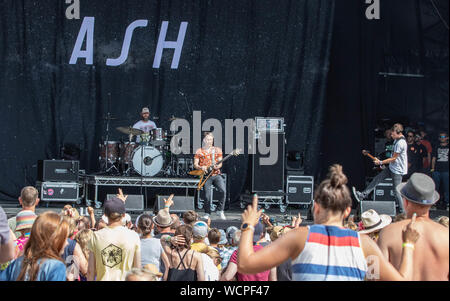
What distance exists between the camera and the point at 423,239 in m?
3.59

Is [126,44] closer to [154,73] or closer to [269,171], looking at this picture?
[154,73]

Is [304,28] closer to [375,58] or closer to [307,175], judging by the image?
[375,58]

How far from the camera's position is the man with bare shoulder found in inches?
140

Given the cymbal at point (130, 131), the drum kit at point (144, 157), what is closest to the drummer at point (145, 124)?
the drum kit at point (144, 157)

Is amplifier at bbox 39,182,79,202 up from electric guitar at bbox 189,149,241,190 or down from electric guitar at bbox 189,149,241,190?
down

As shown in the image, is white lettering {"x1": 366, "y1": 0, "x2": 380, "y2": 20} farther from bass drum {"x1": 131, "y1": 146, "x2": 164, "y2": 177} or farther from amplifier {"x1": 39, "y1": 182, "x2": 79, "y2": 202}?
amplifier {"x1": 39, "y1": 182, "x2": 79, "y2": 202}

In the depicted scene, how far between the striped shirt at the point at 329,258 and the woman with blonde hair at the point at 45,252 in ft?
3.85

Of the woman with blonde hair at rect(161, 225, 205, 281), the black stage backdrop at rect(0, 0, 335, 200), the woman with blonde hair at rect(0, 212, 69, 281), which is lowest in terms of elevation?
the woman with blonde hair at rect(161, 225, 205, 281)

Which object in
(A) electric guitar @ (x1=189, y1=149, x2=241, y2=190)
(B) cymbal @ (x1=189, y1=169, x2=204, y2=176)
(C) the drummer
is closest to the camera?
(A) electric guitar @ (x1=189, y1=149, x2=241, y2=190)

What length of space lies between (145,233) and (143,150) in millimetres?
7265

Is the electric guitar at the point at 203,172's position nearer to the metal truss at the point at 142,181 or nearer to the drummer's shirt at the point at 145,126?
the metal truss at the point at 142,181

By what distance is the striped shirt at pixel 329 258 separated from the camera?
3090 mm

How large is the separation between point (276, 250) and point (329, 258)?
0.84 ft

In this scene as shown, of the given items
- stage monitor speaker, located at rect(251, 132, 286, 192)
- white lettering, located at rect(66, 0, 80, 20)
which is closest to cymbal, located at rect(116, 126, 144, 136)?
stage monitor speaker, located at rect(251, 132, 286, 192)
